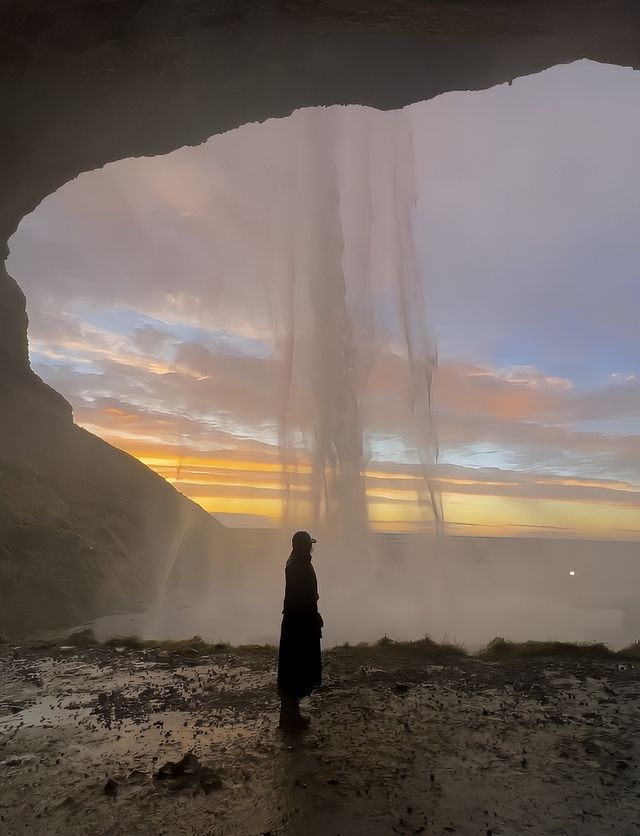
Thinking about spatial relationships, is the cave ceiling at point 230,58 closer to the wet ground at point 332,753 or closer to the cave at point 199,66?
the cave at point 199,66

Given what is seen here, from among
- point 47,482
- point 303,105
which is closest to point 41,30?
point 303,105

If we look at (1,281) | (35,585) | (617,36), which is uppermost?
(1,281)

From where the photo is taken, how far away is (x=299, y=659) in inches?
289

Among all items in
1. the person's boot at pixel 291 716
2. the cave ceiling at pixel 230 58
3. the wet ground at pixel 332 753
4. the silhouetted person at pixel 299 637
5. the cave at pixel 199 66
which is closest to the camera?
the wet ground at pixel 332 753

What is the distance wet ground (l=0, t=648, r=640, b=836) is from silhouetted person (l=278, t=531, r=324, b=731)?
435 millimetres

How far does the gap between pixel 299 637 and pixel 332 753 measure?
1.73 m

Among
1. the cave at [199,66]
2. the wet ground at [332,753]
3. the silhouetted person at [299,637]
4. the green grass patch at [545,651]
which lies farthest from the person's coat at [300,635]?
the cave at [199,66]

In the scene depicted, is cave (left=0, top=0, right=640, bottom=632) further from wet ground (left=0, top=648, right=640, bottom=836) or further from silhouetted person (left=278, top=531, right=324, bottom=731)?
wet ground (left=0, top=648, right=640, bottom=836)

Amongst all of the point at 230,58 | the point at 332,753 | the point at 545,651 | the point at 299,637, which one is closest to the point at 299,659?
the point at 299,637

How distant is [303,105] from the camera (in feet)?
63.4

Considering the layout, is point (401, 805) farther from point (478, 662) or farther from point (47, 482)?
point (47, 482)

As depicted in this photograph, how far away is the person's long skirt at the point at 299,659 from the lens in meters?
7.29

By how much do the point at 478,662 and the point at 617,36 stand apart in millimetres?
15955

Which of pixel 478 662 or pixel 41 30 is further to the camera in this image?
pixel 41 30
